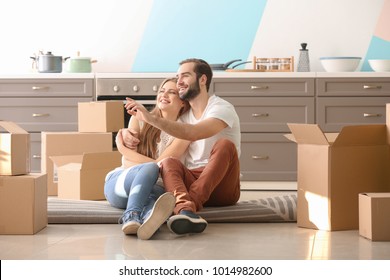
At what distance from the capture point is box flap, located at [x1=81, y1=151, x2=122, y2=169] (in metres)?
4.88

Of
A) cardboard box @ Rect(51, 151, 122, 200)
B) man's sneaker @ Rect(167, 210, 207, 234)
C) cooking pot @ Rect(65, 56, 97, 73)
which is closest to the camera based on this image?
man's sneaker @ Rect(167, 210, 207, 234)

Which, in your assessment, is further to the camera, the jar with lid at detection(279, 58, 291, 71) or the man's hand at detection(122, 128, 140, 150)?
the jar with lid at detection(279, 58, 291, 71)

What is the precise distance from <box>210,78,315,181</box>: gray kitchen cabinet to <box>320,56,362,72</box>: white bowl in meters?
0.30

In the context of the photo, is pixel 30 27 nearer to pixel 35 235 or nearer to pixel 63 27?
pixel 63 27

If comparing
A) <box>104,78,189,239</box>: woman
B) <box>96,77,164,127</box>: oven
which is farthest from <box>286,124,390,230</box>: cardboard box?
<box>96,77,164,127</box>: oven

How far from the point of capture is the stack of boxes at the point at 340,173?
3.64m

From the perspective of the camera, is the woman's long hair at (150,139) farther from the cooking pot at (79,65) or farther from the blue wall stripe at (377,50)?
the blue wall stripe at (377,50)

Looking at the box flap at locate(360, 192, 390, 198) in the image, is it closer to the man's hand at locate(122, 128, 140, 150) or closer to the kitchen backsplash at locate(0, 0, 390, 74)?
the man's hand at locate(122, 128, 140, 150)

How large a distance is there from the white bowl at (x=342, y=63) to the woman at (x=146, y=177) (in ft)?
8.02

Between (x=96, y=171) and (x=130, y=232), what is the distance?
4.86ft

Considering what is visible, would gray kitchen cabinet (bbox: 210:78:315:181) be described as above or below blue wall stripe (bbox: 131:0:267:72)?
below

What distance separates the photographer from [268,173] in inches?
241

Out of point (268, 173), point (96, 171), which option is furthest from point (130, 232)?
point (268, 173)
